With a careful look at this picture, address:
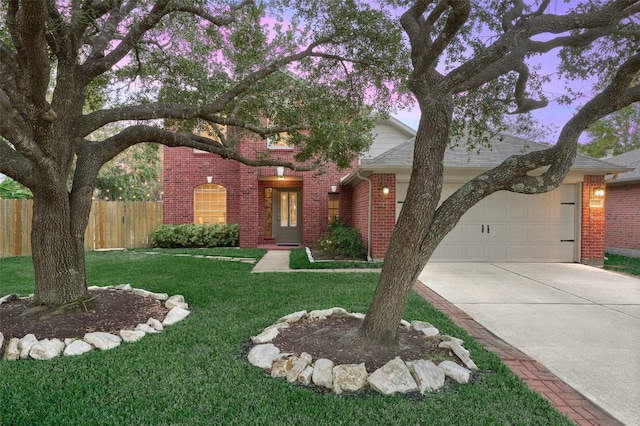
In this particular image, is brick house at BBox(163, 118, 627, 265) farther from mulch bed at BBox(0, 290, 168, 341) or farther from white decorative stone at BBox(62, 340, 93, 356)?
white decorative stone at BBox(62, 340, 93, 356)

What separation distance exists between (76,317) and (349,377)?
11.1 feet

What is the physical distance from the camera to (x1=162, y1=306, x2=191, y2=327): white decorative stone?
4.51m

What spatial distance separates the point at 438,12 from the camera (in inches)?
141

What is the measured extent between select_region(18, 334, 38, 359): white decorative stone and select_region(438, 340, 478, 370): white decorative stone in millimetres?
3999

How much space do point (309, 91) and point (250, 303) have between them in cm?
394

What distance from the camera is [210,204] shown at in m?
14.3

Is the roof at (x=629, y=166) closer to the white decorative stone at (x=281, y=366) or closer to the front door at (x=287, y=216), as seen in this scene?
the front door at (x=287, y=216)

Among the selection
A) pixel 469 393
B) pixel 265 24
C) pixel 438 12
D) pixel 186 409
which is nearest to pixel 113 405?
pixel 186 409

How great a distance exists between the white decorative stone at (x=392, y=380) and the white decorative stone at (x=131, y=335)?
2569 mm

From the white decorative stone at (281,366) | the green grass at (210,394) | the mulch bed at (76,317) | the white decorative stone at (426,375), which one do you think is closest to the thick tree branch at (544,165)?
the white decorative stone at (426,375)

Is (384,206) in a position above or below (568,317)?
above

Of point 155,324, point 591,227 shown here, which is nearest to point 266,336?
point 155,324

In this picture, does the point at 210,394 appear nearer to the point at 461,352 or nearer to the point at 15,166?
the point at 461,352

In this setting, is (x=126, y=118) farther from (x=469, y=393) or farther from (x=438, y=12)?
(x=469, y=393)
